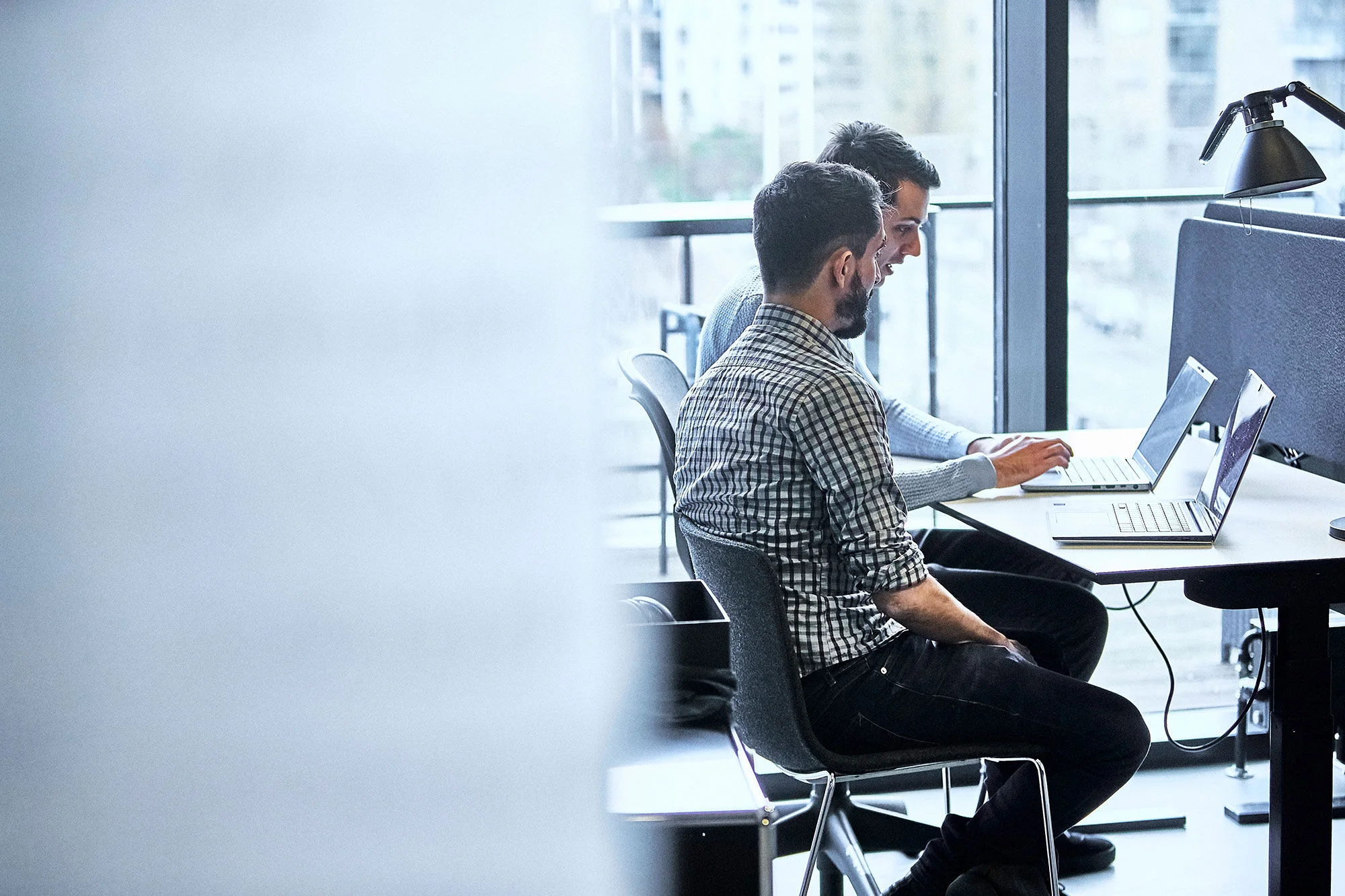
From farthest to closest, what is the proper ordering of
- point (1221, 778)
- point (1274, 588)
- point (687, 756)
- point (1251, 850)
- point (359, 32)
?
point (1221, 778) < point (1251, 850) < point (1274, 588) < point (687, 756) < point (359, 32)

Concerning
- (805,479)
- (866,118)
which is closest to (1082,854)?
(805,479)

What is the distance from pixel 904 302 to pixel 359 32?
202cm

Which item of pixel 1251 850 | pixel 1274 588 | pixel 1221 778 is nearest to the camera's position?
pixel 1274 588

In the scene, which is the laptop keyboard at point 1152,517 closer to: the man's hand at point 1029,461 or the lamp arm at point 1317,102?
the man's hand at point 1029,461

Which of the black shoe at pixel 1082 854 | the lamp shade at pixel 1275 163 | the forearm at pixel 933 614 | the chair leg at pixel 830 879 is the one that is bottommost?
the black shoe at pixel 1082 854

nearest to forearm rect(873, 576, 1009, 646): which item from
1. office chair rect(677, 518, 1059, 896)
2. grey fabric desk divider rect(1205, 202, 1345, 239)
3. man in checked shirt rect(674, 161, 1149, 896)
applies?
man in checked shirt rect(674, 161, 1149, 896)

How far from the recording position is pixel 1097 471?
6.63ft

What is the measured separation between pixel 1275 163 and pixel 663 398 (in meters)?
0.93

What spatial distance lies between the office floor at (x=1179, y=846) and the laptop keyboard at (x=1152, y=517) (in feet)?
1.98

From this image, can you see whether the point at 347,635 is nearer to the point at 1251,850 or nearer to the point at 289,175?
the point at 289,175

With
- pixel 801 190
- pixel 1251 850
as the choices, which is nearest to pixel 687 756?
pixel 801 190

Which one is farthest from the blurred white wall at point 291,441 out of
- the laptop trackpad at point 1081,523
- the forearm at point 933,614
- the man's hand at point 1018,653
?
the laptop trackpad at point 1081,523

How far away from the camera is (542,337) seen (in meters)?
0.63

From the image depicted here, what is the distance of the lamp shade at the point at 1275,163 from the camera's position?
188 cm
